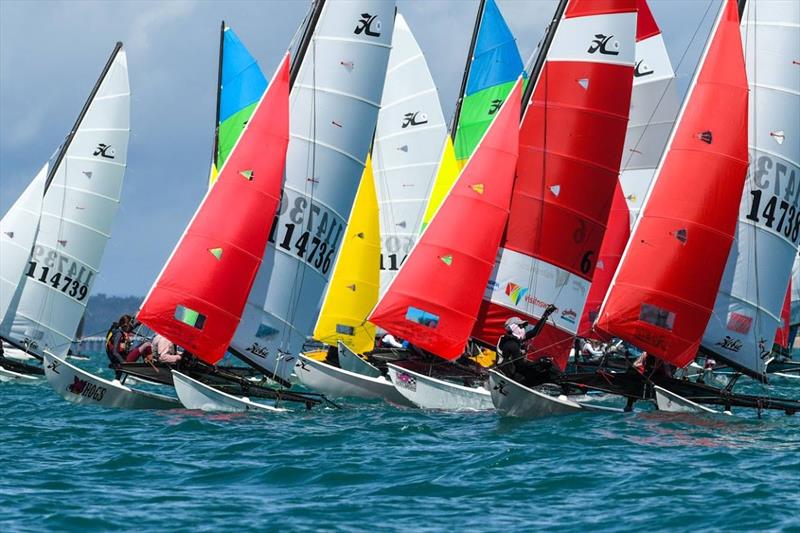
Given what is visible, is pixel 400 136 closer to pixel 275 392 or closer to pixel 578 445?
pixel 275 392

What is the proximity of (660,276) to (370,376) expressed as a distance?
27.8ft

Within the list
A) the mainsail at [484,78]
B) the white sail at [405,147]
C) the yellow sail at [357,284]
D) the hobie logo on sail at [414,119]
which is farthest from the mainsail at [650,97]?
the yellow sail at [357,284]

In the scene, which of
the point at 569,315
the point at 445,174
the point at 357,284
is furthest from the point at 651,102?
the point at 569,315

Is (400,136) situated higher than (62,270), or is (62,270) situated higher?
(400,136)

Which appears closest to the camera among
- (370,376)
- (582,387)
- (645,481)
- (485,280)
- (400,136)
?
(645,481)

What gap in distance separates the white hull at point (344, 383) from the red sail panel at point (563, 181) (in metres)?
2.74

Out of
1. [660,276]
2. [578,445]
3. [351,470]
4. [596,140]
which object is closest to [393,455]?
[351,470]

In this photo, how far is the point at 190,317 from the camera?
2009 centimetres

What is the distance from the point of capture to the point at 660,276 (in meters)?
20.1

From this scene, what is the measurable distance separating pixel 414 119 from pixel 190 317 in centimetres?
1309

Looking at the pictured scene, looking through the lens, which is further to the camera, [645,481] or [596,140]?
[596,140]

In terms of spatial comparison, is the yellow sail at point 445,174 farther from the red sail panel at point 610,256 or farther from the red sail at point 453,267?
the red sail at point 453,267

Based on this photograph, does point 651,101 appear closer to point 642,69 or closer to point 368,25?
point 642,69

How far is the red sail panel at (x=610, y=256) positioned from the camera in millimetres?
29453
